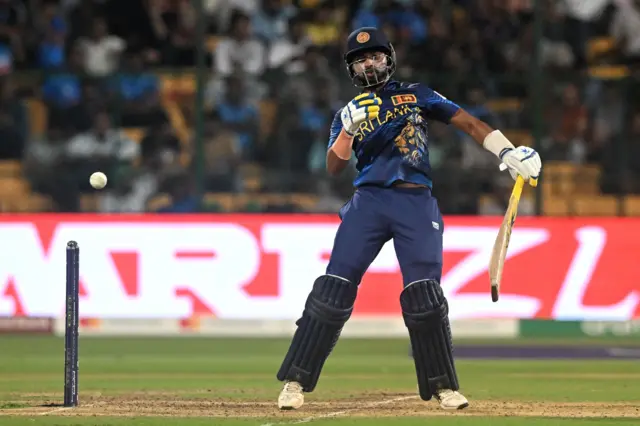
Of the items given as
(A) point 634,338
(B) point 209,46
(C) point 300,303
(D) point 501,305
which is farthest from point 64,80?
(A) point 634,338

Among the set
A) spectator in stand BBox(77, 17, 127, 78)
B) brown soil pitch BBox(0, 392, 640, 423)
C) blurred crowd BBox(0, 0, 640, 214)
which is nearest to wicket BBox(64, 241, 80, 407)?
brown soil pitch BBox(0, 392, 640, 423)

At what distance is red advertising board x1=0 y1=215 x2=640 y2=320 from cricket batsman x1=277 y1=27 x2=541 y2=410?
663cm

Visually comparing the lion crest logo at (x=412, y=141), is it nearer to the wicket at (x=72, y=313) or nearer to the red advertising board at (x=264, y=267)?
the wicket at (x=72, y=313)

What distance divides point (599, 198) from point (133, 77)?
18.2 ft

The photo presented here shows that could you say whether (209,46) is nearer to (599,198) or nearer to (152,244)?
(152,244)

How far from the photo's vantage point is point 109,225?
581 inches

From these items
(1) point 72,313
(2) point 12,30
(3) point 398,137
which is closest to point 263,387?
(1) point 72,313

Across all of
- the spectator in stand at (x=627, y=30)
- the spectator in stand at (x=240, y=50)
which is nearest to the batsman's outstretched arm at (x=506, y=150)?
the spectator in stand at (x=240, y=50)

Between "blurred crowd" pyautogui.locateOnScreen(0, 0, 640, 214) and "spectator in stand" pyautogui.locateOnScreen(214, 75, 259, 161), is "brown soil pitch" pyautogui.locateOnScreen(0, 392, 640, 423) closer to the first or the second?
"blurred crowd" pyautogui.locateOnScreen(0, 0, 640, 214)

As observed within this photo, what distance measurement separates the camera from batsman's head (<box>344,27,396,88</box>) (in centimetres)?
790

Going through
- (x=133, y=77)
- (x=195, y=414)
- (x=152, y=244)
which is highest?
(x=133, y=77)

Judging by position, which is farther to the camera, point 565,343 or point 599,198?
point 599,198

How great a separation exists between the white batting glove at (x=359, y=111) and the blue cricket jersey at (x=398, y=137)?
0.20 metres

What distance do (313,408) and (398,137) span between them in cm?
170
